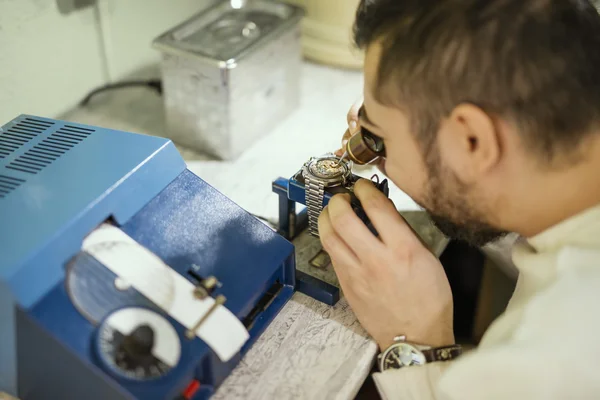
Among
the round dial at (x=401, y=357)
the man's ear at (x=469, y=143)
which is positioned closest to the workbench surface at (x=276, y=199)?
the round dial at (x=401, y=357)

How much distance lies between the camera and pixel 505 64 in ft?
1.89

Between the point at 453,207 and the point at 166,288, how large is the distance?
1.08 ft

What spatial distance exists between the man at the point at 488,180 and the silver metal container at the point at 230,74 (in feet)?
1.23

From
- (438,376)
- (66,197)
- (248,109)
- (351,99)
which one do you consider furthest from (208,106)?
(438,376)

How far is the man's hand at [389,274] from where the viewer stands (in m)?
0.69

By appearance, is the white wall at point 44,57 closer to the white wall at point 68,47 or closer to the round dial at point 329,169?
the white wall at point 68,47

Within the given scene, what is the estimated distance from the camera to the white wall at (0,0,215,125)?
1.03 metres

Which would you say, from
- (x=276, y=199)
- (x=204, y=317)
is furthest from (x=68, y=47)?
(x=204, y=317)

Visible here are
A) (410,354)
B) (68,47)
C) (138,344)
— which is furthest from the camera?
(68,47)

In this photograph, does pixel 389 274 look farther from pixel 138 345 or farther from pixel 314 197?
pixel 138 345

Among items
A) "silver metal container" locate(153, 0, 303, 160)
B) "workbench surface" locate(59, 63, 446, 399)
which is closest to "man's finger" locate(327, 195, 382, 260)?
"workbench surface" locate(59, 63, 446, 399)

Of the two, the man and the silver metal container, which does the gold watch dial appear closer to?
the man

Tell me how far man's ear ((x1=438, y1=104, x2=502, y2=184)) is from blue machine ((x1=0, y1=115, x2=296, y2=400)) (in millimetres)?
222

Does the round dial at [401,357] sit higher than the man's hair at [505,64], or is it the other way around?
the man's hair at [505,64]
